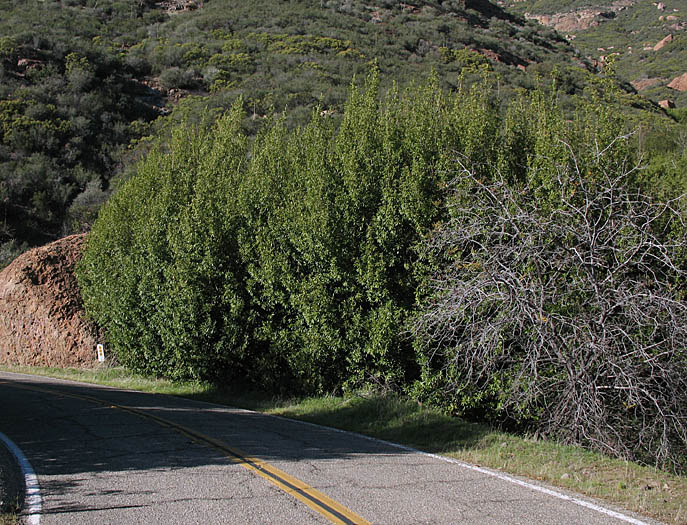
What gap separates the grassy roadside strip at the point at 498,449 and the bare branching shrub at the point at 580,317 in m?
0.83

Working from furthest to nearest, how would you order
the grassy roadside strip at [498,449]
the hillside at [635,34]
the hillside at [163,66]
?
the hillside at [635,34], the hillside at [163,66], the grassy roadside strip at [498,449]

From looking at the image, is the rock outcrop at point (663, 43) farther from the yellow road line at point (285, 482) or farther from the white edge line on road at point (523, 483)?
the yellow road line at point (285, 482)

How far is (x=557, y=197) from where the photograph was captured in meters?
10.2

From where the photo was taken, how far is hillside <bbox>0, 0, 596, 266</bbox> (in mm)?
37688

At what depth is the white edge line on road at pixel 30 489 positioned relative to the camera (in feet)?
18.9

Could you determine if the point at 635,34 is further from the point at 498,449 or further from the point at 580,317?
the point at 498,449

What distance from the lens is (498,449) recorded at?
8.32 m

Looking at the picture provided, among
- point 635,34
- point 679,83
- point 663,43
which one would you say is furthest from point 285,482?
point 635,34

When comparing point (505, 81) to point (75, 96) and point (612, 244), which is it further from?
point (612, 244)

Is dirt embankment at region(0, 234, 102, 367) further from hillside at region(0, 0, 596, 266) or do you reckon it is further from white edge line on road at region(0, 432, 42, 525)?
white edge line on road at region(0, 432, 42, 525)

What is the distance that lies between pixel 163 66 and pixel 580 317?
47.5m

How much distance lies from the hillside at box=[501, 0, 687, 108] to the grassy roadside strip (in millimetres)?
52913

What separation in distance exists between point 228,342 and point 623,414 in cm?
935

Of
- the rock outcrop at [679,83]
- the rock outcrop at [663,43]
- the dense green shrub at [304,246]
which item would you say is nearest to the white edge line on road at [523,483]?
the dense green shrub at [304,246]
